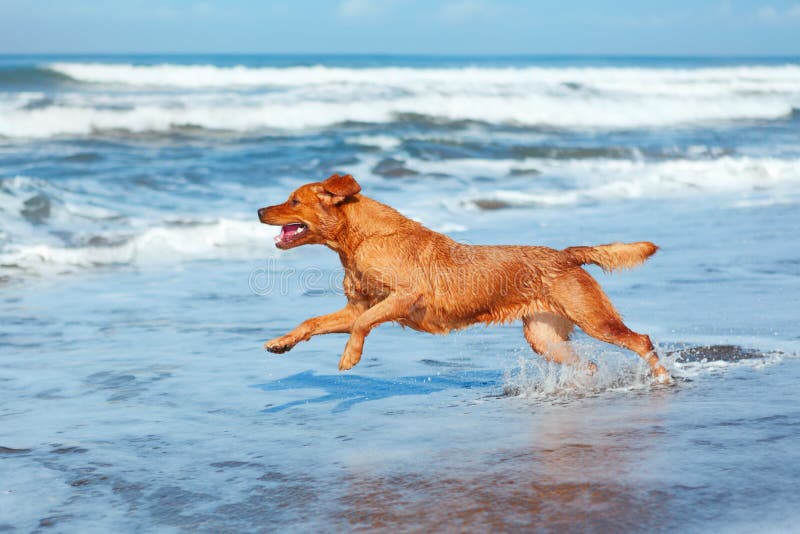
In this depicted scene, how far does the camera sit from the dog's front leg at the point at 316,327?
225 inches

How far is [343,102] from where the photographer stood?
101ft

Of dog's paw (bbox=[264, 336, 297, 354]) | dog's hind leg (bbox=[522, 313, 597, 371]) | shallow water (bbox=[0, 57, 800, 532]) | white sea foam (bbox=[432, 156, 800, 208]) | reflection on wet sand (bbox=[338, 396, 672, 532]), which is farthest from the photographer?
white sea foam (bbox=[432, 156, 800, 208])

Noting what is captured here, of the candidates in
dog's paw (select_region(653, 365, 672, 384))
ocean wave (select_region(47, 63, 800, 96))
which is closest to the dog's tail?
dog's paw (select_region(653, 365, 672, 384))

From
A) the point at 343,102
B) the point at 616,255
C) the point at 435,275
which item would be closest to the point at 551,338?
the point at 616,255

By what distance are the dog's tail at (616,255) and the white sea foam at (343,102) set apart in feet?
69.2

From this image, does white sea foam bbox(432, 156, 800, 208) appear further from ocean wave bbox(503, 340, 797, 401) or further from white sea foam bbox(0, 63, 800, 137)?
white sea foam bbox(0, 63, 800, 137)

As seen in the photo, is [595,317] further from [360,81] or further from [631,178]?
[360,81]

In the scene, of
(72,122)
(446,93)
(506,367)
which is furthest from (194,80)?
(506,367)

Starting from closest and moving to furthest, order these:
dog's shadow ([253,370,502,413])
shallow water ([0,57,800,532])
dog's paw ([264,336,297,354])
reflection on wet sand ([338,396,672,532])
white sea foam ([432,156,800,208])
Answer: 1. reflection on wet sand ([338,396,672,532])
2. shallow water ([0,57,800,532])
3. dog's paw ([264,336,297,354])
4. dog's shadow ([253,370,502,413])
5. white sea foam ([432,156,800,208])

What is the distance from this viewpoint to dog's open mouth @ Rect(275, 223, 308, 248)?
606cm

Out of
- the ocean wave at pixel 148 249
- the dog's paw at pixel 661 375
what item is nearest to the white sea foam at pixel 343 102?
the ocean wave at pixel 148 249

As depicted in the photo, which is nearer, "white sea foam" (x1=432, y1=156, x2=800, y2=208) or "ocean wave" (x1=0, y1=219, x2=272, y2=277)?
"ocean wave" (x1=0, y1=219, x2=272, y2=277)

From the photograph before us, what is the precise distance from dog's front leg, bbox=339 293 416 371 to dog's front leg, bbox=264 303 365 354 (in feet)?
0.28

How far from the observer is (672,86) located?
4375 cm
